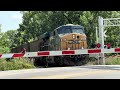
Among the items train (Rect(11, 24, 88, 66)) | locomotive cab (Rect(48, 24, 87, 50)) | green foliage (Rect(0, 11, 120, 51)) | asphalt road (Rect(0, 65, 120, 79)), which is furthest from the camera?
green foliage (Rect(0, 11, 120, 51))

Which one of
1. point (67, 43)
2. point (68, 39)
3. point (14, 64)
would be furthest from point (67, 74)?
point (68, 39)

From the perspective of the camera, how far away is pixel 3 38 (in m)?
67.6

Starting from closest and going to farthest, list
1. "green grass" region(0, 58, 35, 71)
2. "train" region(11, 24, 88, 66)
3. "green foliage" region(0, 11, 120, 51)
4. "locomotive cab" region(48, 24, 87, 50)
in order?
1. "green grass" region(0, 58, 35, 71)
2. "train" region(11, 24, 88, 66)
3. "locomotive cab" region(48, 24, 87, 50)
4. "green foliage" region(0, 11, 120, 51)

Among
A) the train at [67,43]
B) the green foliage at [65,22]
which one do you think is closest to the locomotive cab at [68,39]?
the train at [67,43]

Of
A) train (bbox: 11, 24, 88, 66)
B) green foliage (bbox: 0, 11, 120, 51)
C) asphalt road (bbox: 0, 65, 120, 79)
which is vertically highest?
green foliage (bbox: 0, 11, 120, 51)

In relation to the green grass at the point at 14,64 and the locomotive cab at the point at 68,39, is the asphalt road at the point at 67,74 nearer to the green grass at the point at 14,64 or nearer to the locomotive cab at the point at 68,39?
the green grass at the point at 14,64

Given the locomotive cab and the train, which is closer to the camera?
the train

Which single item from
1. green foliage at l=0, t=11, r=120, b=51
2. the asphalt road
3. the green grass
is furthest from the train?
green foliage at l=0, t=11, r=120, b=51

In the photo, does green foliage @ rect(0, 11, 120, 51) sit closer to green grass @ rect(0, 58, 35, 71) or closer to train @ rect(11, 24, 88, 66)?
train @ rect(11, 24, 88, 66)

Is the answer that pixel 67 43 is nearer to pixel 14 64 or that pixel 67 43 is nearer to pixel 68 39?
pixel 68 39

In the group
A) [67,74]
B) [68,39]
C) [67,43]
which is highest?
[68,39]

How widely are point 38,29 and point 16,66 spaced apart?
42.3 m

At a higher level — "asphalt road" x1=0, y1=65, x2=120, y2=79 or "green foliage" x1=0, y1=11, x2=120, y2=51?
"green foliage" x1=0, y1=11, x2=120, y2=51
